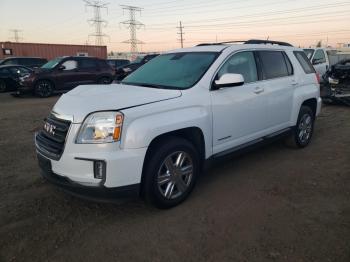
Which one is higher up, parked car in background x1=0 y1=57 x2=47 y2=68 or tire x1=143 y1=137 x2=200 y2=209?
parked car in background x1=0 y1=57 x2=47 y2=68

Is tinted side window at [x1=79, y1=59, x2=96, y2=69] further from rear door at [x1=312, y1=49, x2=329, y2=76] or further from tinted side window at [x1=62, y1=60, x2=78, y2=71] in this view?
rear door at [x1=312, y1=49, x2=329, y2=76]

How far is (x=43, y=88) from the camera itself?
1398 cm

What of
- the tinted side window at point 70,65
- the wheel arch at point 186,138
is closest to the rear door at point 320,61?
the tinted side window at point 70,65

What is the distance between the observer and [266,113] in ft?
16.1

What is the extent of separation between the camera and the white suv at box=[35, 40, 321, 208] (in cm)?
324

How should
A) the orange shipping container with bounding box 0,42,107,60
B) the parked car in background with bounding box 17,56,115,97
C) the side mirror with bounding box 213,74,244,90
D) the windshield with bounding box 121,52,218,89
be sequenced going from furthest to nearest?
the orange shipping container with bounding box 0,42,107,60 < the parked car in background with bounding box 17,56,115,97 < the windshield with bounding box 121,52,218,89 < the side mirror with bounding box 213,74,244,90

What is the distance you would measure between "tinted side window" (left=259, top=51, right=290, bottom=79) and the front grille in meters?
2.95

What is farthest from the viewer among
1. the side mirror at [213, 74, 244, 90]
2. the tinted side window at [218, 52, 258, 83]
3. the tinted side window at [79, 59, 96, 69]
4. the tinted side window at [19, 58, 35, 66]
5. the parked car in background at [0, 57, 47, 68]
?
the tinted side window at [19, 58, 35, 66]

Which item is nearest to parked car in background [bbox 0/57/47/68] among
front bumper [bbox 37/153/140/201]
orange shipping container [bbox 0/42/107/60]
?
orange shipping container [bbox 0/42/107/60]

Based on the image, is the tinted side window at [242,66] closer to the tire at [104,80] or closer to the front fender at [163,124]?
the front fender at [163,124]

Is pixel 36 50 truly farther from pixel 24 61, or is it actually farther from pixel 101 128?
pixel 101 128

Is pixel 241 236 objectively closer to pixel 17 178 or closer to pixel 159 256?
pixel 159 256

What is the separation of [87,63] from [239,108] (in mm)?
11898

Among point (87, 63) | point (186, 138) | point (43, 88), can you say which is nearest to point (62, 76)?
point (43, 88)
